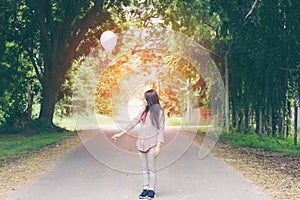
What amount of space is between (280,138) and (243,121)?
5.11 metres

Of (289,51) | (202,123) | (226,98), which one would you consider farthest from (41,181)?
(202,123)

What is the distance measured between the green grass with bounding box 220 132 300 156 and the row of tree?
62 centimetres

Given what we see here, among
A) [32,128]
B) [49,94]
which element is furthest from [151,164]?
[49,94]

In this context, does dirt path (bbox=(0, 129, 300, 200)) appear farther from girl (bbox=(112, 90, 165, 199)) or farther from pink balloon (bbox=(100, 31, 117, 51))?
pink balloon (bbox=(100, 31, 117, 51))

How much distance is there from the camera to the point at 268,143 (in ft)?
59.0

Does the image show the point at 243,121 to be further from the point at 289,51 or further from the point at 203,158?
the point at 203,158

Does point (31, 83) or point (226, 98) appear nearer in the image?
point (226, 98)

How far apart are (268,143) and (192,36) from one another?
338 inches

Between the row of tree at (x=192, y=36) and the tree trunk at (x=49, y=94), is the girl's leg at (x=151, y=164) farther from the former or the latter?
the tree trunk at (x=49, y=94)

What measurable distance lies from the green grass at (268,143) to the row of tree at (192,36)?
24.5 inches

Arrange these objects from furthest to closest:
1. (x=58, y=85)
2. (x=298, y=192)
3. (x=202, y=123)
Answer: (x=202, y=123), (x=58, y=85), (x=298, y=192)

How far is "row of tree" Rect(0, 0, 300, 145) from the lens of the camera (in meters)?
17.6

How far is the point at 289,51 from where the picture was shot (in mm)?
17453

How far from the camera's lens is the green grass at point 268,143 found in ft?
51.7
